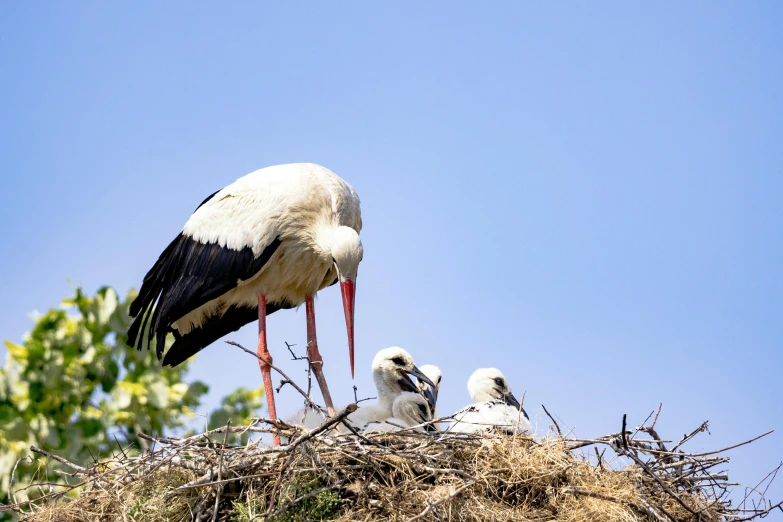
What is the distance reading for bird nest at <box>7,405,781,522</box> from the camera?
427 cm

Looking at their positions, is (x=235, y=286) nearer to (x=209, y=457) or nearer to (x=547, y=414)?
(x=209, y=457)

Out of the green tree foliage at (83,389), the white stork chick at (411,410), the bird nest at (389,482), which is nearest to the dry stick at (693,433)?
the bird nest at (389,482)

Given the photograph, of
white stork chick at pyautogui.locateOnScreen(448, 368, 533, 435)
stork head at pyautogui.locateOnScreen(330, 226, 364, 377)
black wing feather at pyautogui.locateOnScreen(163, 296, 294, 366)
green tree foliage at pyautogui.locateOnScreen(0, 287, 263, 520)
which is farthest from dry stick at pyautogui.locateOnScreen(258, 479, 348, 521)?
A: green tree foliage at pyautogui.locateOnScreen(0, 287, 263, 520)

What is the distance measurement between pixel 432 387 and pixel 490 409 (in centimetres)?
55

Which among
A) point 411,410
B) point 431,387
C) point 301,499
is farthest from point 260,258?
point 301,499

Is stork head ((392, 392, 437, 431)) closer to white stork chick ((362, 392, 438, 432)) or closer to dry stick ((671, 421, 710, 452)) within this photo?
white stork chick ((362, 392, 438, 432))

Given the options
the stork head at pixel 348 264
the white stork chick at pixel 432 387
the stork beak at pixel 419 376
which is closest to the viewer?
the stork head at pixel 348 264

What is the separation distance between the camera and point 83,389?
864cm

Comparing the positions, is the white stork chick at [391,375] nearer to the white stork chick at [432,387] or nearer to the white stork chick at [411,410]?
the white stork chick at [432,387]

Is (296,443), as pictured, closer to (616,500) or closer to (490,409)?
(616,500)

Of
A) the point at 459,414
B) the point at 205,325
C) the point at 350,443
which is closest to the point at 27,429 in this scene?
the point at 205,325

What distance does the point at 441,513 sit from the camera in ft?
13.7

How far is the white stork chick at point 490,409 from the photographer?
543 cm

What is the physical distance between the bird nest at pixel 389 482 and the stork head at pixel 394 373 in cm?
155
